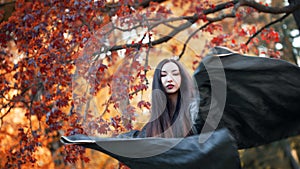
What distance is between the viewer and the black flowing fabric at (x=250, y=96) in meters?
3.09

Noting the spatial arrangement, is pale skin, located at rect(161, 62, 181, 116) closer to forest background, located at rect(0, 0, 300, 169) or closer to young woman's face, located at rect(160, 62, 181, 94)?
young woman's face, located at rect(160, 62, 181, 94)

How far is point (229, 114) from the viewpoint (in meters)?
3.31

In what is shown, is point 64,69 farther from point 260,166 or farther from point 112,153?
point 260,166

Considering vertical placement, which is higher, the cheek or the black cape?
the cheek

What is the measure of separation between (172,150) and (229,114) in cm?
52

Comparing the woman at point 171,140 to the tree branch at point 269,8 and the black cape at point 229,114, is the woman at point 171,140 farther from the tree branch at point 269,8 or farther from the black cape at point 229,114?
the tree branch at point 269,8

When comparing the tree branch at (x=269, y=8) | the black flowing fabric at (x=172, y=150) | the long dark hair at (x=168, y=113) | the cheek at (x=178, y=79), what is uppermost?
the tree branch at (x=269, y=8)

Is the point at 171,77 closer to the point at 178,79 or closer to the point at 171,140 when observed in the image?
the point at 178,79

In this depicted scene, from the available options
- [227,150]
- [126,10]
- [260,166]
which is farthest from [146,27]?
[260,166]

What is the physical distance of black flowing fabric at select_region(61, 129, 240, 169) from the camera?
2863mm

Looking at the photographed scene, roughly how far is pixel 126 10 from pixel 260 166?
781 cm

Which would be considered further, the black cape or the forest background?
the forest background

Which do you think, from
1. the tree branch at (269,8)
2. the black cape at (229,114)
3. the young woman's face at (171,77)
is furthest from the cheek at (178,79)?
the tree branch at (269,8)

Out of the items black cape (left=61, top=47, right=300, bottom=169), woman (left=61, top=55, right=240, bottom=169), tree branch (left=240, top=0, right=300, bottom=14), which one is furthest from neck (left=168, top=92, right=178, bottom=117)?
tree branch (left=240, top=0, right=300, bottom=14)
